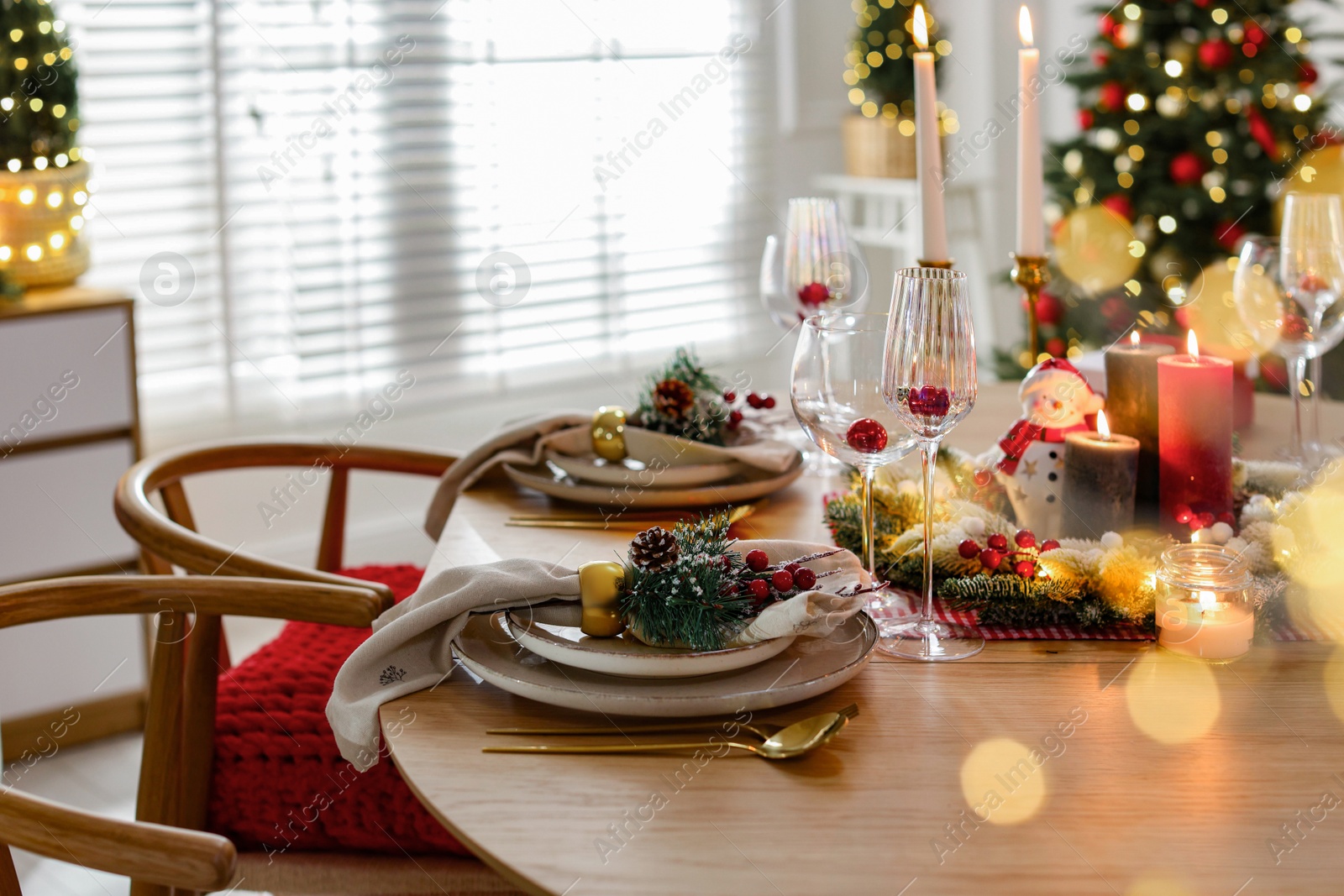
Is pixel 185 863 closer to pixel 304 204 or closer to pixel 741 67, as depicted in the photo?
pixel 304 204

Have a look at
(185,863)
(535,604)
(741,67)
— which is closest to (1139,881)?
(535,604)

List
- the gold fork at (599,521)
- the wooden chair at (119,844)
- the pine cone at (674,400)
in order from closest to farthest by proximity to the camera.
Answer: the wooden chair at (119,844) < the gold fork at (599,521) < the pine cone at (674,400)

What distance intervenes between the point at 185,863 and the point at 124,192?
2.38 meters

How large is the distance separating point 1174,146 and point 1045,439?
2064mm

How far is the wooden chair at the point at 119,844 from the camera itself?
2.69 ft

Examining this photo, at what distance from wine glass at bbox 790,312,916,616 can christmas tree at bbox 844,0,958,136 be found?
271 centimetres

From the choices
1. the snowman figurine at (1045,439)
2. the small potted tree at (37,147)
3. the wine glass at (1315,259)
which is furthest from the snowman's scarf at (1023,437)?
the small potted tree at (37,147)

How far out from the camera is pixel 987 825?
757 mm

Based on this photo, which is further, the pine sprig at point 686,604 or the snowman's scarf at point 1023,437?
the snowman's scarf at point 1023,437

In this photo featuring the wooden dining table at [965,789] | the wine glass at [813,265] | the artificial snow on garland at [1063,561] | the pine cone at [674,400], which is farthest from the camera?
the wine glass at [813,265]

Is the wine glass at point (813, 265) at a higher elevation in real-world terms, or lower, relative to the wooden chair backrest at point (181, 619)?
higher

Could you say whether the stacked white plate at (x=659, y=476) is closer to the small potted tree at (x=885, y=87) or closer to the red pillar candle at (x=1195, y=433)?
the red pillar candle at (x=1195, y=433)

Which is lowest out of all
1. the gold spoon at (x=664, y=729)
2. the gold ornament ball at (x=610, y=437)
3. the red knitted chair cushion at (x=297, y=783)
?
the red knitted chair cushion at (x=297, y=783)

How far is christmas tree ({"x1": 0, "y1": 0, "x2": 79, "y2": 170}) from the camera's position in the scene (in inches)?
88.4
